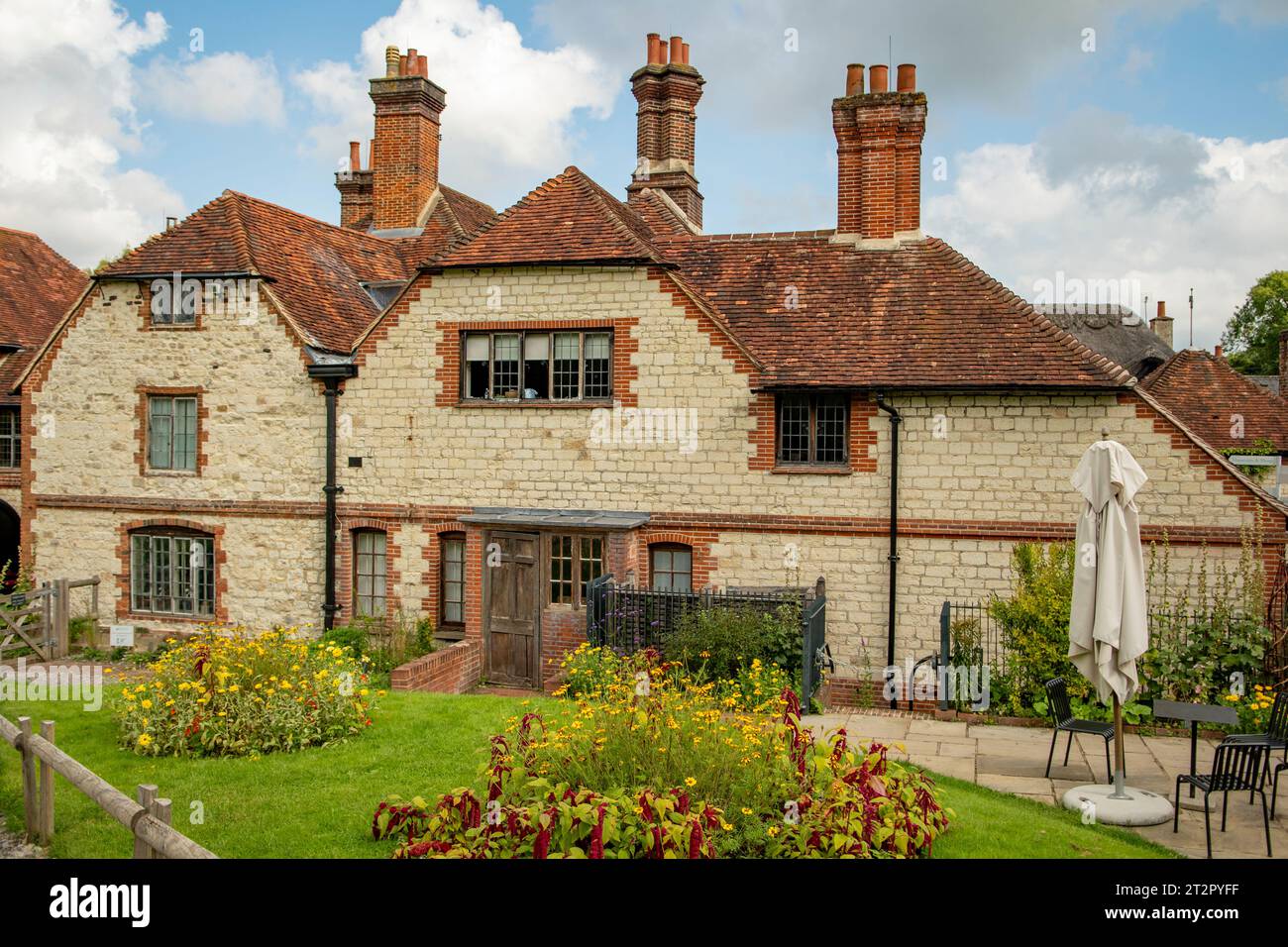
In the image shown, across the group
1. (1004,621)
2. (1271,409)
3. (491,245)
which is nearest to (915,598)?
(1004,621)

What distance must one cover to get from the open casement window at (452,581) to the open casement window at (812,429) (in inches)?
232

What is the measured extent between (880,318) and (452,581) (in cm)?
881

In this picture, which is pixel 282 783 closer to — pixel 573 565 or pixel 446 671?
pixel 446 671

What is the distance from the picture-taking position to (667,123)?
86.9 ft

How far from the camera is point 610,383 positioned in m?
18.7

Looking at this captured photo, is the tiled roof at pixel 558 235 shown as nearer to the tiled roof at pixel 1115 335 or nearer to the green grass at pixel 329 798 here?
the green grass at pixel 329 798

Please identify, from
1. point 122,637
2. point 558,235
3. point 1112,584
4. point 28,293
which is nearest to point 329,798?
point 1112,584

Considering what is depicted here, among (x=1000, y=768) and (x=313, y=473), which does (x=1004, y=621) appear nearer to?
(x=1000, y=768)

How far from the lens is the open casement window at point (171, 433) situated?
20.4 metres

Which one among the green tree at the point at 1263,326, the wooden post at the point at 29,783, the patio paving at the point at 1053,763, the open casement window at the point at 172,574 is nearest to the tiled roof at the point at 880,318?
the patio paving at the point at 1053,763

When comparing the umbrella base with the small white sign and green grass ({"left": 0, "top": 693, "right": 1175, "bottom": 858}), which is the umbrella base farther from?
the small white sign

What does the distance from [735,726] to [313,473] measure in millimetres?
12003

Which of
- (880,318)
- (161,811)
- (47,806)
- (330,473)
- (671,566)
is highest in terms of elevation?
(880,318)

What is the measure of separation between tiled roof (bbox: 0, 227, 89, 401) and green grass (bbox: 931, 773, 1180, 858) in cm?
2433
